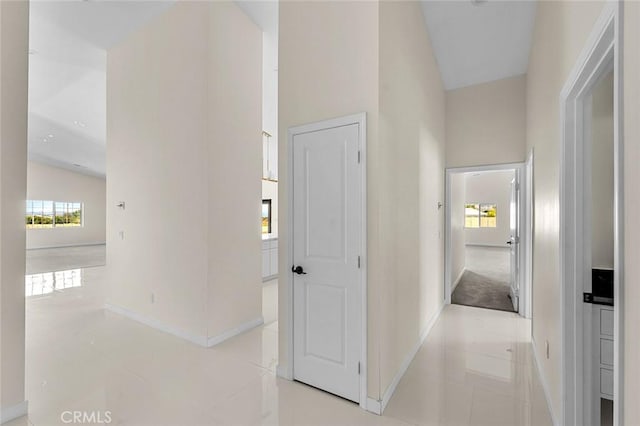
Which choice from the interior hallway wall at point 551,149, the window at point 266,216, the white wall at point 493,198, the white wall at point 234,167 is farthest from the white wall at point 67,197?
the white wall at point 493,198

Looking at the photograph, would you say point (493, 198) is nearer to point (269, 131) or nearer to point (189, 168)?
point (269, 131)

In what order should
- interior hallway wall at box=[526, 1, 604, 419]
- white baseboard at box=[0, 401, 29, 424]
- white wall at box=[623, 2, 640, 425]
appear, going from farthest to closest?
white baseboard at box=[0, 401, 29, 424]
interior hallway wall at box=[526, 1, 604, 419]
white wall at box=[623, 2, 640, 425]

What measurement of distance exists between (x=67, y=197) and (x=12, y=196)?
14.1 meters

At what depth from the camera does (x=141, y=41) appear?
388cm

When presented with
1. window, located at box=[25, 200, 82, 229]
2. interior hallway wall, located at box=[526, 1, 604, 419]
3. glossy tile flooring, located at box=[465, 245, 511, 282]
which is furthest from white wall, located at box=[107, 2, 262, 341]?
window, located at box=[25, 200, 82, 229]

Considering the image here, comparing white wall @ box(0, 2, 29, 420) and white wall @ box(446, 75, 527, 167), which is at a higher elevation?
white wall @ box(446, 75, 527, 167)

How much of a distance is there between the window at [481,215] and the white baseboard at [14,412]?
14.8 metres

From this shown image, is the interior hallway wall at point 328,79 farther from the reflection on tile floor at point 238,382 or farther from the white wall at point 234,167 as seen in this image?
the white wall at point 234,167

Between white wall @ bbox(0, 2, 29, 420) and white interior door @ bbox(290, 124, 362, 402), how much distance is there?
6.55 ft

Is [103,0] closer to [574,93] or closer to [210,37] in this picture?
[210,37]

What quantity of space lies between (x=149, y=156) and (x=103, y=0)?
1718mm

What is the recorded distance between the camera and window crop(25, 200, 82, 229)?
12.2m

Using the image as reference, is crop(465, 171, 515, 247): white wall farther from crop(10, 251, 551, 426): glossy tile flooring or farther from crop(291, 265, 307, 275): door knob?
crop(291, 265, 307, 275): door knob

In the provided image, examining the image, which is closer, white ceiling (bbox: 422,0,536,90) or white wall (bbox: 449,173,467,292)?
white ceiling (bbox: 422,0,536,90)
